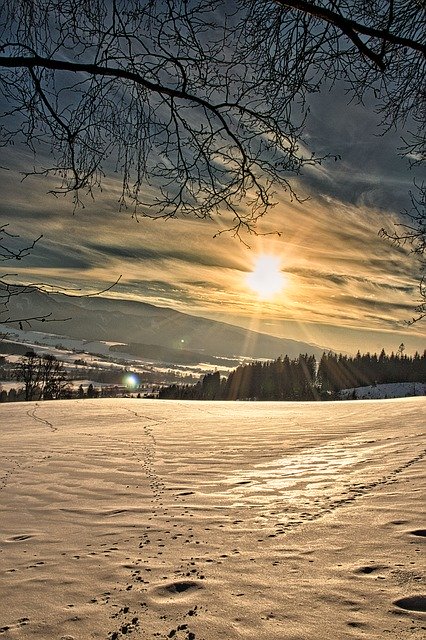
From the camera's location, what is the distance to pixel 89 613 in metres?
2.03

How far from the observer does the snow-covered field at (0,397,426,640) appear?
75.1 inches

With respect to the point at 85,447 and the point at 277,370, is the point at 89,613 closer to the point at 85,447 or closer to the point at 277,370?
the point at 85,447

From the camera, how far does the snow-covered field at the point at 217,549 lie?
6.26 feet

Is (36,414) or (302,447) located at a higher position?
(302,447)

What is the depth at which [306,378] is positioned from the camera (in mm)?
88688

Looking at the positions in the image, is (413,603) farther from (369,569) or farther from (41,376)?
(41,376)

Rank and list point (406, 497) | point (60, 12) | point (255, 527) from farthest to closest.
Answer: point (406, 497), point (255, 527), point (60, 12)

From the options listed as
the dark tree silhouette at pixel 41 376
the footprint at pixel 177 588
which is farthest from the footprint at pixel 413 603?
the dark tree silhouette at pixel 41 376

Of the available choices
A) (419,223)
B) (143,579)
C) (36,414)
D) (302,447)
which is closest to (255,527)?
(143,579)

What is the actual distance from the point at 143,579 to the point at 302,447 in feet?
16.5

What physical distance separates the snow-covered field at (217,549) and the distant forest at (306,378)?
265 ft

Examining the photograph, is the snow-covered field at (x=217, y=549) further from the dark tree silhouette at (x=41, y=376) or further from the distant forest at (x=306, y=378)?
the distant forest at (x=306, y=378)

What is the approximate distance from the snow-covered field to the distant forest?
265 feet

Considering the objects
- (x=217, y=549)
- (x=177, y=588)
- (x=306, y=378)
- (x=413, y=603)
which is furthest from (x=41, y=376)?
(x=306, y=378)
